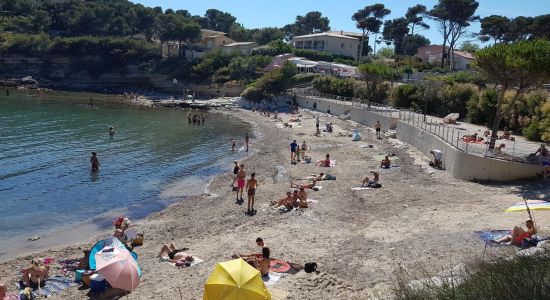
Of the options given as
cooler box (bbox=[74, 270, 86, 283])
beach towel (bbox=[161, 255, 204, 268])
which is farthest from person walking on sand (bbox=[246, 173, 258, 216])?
cooler box (bbox=[74, 270, 86, 283])

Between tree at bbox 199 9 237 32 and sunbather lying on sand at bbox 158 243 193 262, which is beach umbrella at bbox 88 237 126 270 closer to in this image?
sunbather lying on sand at bbox 158 243 193 262

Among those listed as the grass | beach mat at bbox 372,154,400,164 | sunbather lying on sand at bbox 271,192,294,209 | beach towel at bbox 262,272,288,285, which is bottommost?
beach towel at bbox 262,272,288,285

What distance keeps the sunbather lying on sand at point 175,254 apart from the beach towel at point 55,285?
2767 mm

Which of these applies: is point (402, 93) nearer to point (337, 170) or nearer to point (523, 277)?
point (337, 170)

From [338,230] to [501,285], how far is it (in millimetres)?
10664

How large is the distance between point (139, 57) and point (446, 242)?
9230cm

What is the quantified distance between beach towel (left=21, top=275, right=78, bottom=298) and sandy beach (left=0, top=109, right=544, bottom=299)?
464mm

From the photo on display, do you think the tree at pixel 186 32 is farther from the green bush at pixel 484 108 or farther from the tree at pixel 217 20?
the green bush at pixel 484 108

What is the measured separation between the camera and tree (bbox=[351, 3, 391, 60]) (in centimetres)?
9962

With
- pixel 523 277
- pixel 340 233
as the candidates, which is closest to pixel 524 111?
pixel 340 233

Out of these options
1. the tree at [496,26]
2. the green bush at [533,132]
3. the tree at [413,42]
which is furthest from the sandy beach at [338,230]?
the tree at [413,42]

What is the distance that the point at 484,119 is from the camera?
3616 cm

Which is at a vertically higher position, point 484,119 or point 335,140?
point 484,119

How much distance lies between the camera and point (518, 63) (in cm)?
2150
